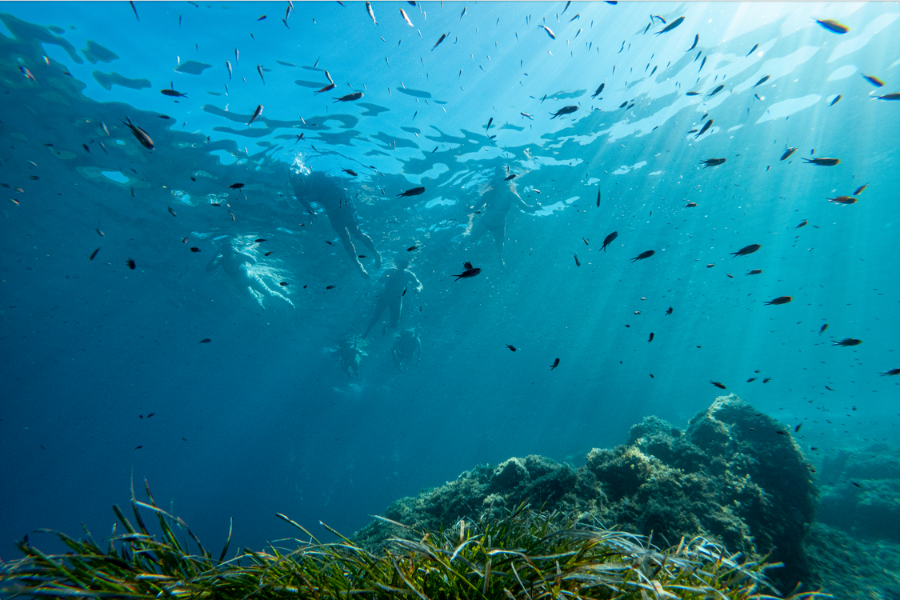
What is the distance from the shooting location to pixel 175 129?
1110 cm

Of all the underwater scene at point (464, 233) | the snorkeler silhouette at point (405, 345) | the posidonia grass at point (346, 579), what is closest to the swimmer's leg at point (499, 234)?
the underwater scene at point (464, 233)

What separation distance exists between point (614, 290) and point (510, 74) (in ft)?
67.6

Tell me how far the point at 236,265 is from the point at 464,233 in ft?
41.6

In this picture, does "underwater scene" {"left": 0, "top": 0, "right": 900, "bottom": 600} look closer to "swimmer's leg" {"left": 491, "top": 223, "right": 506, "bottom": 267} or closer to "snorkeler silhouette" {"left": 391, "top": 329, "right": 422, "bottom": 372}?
"swimmer's leg" {"left": 491, "top": 223, "right": 506, "bottom": 267}

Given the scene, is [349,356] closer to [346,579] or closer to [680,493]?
[680,493]

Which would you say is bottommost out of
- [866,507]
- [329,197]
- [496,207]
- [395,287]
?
[866,507]

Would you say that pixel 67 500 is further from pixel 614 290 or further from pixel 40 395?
pixel 614 290

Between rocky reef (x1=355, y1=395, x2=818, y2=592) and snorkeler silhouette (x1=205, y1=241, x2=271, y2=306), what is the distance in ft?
51.7

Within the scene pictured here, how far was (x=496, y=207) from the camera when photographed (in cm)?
1598

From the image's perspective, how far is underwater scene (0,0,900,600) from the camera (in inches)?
91.4

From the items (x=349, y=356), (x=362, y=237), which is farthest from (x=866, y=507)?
(x=349, y=356)

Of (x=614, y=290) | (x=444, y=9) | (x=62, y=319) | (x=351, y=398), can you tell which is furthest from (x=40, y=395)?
(x=614, y=290)

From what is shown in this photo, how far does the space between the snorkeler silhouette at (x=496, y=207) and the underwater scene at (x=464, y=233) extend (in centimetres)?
19

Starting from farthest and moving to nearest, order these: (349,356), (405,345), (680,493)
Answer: (349,356), (405,345), (680,493)
